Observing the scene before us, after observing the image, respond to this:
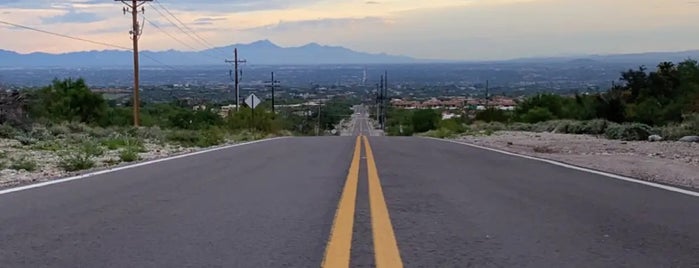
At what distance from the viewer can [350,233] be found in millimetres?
7000

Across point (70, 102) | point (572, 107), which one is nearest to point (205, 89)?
point (70, 102)

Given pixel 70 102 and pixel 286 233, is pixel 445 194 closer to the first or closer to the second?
pixel 286 233

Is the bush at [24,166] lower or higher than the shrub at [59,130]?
higher

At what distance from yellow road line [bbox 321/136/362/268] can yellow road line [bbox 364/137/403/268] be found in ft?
0.73

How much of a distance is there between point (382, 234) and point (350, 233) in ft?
0.96

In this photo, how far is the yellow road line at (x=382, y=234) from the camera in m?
5.86

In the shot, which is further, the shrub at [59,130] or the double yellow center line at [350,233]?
the shrub at [59,130]

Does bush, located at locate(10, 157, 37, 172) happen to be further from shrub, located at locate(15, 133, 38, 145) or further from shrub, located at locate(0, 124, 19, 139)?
shrub, located at locate(0, 124, 19, 139)

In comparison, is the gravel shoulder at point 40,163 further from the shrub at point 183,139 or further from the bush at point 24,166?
the shrub at point 183,139

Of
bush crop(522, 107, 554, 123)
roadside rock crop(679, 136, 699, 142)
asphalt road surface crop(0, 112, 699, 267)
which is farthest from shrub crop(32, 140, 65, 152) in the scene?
bush crop(522, 107, 554, 123)

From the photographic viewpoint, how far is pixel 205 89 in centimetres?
10206

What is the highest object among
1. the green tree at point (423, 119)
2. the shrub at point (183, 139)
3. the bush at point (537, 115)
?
the shrub at point (183, 139)

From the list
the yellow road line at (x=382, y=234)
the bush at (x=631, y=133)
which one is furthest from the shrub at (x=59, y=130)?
the bush at (x=631, y=133)

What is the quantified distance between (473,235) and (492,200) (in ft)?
8.41
